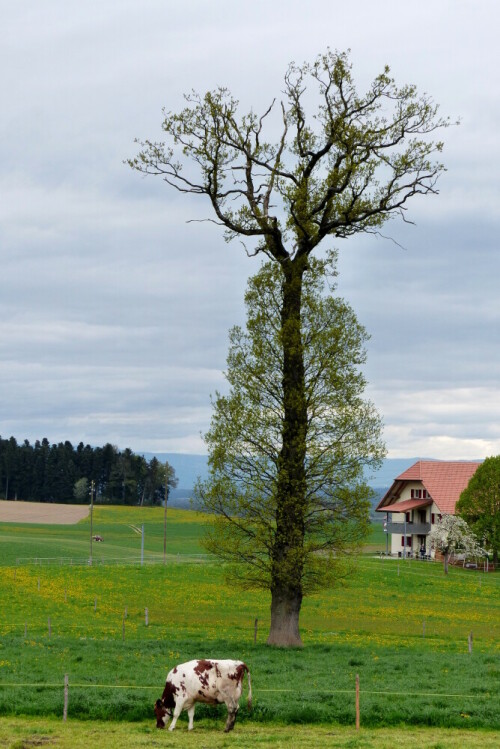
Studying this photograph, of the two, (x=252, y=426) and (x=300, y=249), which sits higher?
(x=300, y=249)

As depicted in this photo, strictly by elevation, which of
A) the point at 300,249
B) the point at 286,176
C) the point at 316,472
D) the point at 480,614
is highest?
the point at 286,176

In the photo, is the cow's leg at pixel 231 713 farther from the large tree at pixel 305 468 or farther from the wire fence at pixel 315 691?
the large tree at pixel 305 468

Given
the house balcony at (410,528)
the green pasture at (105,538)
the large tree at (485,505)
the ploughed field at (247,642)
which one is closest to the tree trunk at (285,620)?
the ploughed field at (247,642)

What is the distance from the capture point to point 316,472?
1419 inches

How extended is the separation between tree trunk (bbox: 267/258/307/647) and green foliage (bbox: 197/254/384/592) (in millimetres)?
293

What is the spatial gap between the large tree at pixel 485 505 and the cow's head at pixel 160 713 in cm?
7704

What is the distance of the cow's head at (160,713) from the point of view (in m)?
20.8

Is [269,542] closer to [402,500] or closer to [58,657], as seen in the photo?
[58,657]

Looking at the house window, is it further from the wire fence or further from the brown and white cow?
the brown and white cow

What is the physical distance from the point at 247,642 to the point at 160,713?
1729cm

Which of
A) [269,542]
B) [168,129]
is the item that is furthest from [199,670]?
[168,129]

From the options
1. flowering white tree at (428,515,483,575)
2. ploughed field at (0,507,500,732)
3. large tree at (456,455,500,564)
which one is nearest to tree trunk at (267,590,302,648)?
ploughed field at (0,507,500,732)

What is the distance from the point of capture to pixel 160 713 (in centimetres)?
2097

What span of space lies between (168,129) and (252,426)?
1230cm
